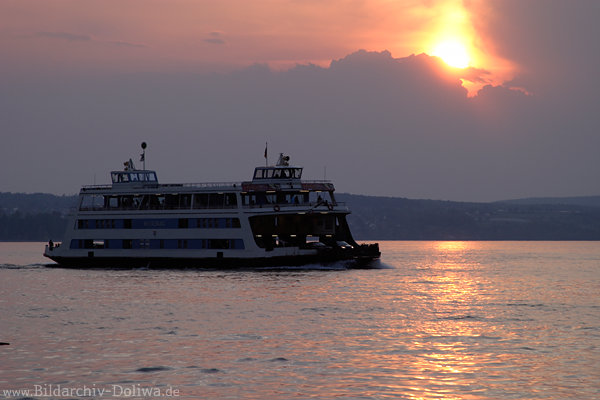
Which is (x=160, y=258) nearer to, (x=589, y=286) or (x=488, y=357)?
(x=589, y=286)

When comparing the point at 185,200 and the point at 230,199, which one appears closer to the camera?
the point at 230,199

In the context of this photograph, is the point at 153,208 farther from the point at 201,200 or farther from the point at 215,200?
the point at 215,200

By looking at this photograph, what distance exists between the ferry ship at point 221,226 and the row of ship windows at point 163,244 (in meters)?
0.09

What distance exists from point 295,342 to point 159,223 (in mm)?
44251

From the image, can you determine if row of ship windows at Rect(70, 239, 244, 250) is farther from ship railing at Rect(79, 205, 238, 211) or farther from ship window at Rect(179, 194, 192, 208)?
ship window at Rect(179, 194, 192, 208)

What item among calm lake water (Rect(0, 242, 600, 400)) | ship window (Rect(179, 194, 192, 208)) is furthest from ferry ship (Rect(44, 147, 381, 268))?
calm lake water (Rect(0, 242, 600, 400))

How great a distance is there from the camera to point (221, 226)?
2938 inches

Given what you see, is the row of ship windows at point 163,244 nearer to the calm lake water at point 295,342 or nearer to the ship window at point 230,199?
the ship window at point 230,199

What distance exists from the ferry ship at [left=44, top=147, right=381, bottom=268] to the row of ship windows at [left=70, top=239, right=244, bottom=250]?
0.09m

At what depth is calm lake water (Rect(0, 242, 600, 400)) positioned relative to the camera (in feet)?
86.7

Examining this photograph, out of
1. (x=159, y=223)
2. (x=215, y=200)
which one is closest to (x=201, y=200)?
(x=215, y=200)

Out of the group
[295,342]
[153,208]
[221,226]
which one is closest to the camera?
[295,342]

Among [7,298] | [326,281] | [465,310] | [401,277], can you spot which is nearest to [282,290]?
[326,281]

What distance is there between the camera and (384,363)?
3067 centimetres
